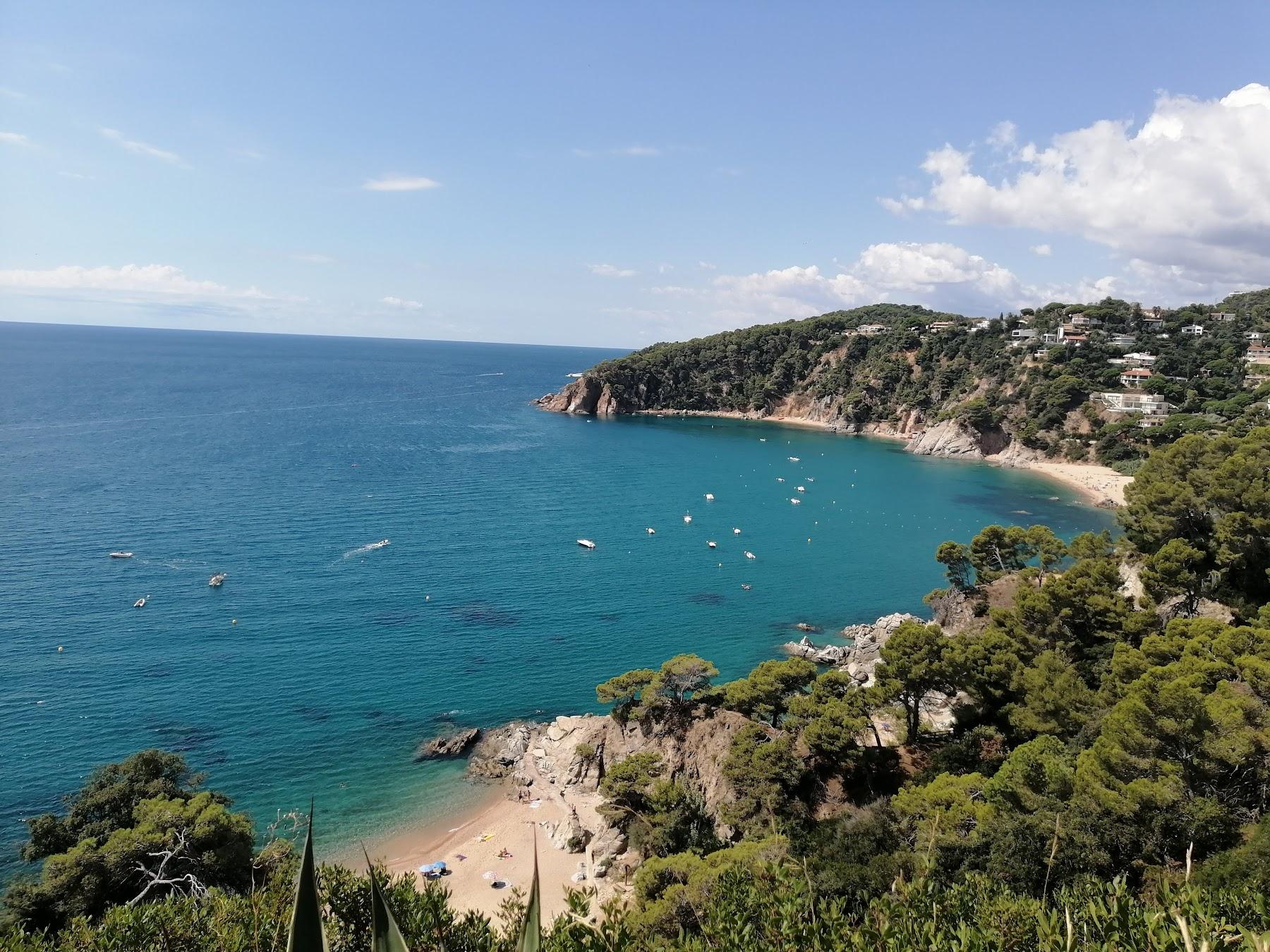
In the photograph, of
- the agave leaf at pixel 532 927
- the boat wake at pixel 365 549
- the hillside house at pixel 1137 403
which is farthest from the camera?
the hillside house at pixel 1137 403

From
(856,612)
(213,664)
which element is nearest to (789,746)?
(856,612)

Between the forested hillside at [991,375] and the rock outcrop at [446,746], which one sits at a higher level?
the forested hillside at [991,375]

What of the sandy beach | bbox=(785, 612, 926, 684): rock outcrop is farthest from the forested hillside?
the sandy beach

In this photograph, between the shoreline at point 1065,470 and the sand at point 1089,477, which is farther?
the shoreline at point 1065,470

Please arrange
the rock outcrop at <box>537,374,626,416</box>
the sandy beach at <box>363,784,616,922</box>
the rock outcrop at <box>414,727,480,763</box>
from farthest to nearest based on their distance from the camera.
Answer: the rock outcrop at <box>537,374,626,416</box>, the rock outcrop at <box>414,727,480,763</box>, the sandy beach at <box>363,784,616,922</box>

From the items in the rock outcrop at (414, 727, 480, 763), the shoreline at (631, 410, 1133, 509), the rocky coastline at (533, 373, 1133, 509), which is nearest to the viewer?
the rock outcrop at (414, 727, 480, 763)

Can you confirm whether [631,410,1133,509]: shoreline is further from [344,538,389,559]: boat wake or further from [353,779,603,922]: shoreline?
[344,538,389,559]: boat wake

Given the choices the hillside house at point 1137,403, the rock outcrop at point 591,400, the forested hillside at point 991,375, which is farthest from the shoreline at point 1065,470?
the rock outcrop at point 591,400

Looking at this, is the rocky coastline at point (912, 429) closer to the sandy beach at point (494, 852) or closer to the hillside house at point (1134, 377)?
the hillside house at point (1134, 377)
